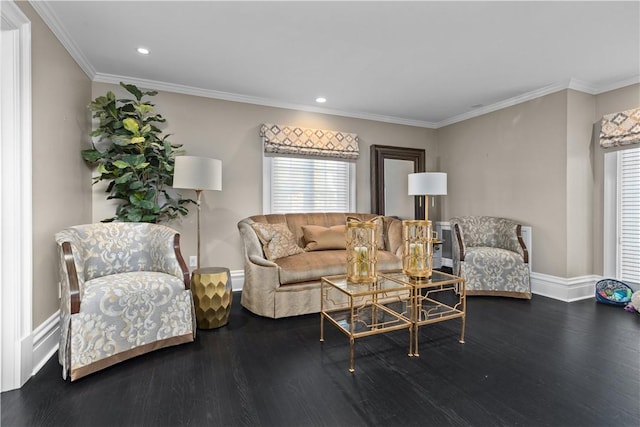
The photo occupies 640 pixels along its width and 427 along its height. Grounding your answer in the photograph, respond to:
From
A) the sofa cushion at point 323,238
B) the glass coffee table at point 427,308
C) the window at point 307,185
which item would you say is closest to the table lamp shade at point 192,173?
the window at point 307,185

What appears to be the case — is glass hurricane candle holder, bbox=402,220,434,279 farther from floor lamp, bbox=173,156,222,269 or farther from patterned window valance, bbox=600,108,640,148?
patterned window valance, bbox=600,108,640,148

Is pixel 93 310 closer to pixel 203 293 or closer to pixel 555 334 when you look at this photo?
pixel 203 293

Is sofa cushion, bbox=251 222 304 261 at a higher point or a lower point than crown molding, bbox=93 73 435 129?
lower

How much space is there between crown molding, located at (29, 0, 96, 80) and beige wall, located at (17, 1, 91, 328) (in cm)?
4

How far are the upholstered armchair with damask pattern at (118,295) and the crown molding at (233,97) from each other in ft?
5.86

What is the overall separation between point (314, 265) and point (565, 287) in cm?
292

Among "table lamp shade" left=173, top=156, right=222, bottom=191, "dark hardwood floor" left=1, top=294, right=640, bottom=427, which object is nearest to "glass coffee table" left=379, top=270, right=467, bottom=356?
"dark hardwood floor" left=1, top=294, right=640, bottom=427

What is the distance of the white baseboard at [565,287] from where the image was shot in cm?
362

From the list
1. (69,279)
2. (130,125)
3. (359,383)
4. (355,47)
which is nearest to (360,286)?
(359,383)

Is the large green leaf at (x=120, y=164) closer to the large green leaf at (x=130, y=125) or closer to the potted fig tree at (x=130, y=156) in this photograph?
the potted fig tree at (x=130, y=156)

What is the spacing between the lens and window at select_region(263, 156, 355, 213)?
13.8 feet

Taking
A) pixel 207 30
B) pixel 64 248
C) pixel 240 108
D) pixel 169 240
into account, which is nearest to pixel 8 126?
pixel 64 248

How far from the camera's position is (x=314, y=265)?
10.5 feet

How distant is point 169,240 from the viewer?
258 cm
